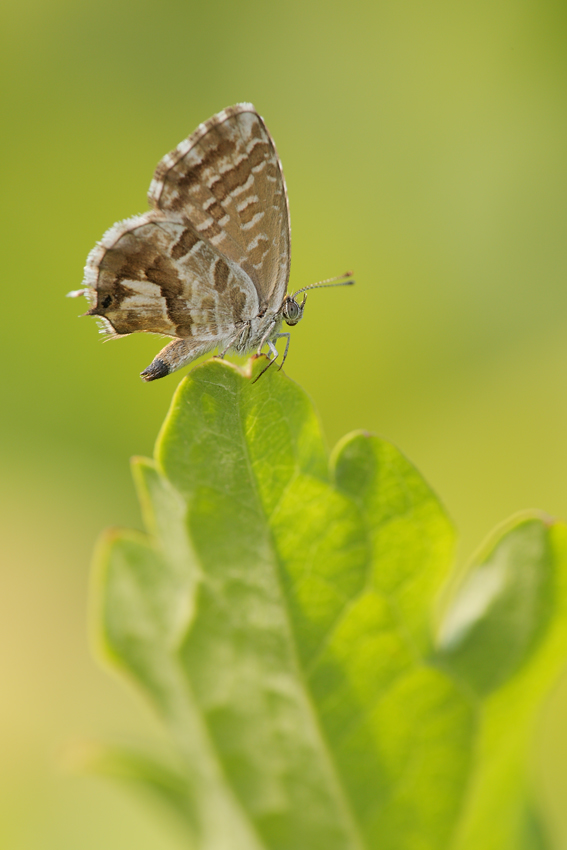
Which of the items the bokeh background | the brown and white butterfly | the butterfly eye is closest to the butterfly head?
the butterfly eye

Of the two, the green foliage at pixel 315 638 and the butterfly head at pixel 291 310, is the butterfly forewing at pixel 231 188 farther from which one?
the green foliage at pixel 315 638

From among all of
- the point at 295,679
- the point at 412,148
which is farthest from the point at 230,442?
the point at 412,148

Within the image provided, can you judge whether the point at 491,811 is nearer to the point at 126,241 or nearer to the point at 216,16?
the point at 126,241

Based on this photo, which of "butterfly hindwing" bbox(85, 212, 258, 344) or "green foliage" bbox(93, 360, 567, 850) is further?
"butterfly hindwing" bbox(85, 212, 258, 344)

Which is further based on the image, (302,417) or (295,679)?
(302,417)

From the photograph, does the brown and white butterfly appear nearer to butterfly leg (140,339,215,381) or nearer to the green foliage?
A: butterfly leg (140,339,215,381)

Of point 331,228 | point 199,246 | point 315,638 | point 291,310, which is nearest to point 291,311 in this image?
point 291,310

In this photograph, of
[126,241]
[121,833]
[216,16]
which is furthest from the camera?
[216,16]

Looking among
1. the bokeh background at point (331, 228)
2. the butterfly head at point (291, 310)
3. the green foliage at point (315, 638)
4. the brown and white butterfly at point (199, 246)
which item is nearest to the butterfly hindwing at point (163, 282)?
the brown and white butterfly at point (199, 246)
